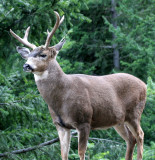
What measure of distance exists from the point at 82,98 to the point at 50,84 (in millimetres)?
415

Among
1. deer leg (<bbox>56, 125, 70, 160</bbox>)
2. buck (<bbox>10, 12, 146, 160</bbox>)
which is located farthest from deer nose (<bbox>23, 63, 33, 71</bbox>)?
deer leg (<bbox>56, 125, 70, 160</bbox>)

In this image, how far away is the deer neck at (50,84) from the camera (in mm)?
4340

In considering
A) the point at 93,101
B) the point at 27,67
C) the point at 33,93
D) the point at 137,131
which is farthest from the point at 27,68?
the point at 33,93

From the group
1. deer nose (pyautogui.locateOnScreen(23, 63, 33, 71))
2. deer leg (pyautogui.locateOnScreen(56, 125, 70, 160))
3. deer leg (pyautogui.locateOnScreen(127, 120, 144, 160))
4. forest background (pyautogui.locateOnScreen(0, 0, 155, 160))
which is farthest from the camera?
forest background (pyautogui.locateOnScreen(0, 0, 155, 160))

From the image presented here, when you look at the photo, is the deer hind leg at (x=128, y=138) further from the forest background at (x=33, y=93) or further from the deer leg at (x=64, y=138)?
the deer leg at (x=64, y=138)

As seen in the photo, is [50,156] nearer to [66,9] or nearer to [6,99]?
[6,99]

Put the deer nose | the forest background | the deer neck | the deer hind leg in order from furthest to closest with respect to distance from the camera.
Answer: the forest background
the deer hind leg
the deer neck
the deer nose

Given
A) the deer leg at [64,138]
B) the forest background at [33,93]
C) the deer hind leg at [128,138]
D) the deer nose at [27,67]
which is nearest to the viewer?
the deer nose at [27,67]

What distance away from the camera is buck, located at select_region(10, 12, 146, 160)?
434cm

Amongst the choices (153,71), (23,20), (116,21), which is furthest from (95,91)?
(116,21)

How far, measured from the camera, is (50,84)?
4.36 m

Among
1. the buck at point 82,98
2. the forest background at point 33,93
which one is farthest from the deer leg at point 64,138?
the forest background at point 33,93

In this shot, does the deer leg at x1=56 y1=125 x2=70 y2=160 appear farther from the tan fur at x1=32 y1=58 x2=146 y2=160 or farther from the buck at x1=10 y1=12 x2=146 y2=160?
the tan fur at x1=32 y1=58 x2=146 y2=160

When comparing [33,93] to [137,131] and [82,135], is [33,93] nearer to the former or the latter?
[137,131]
